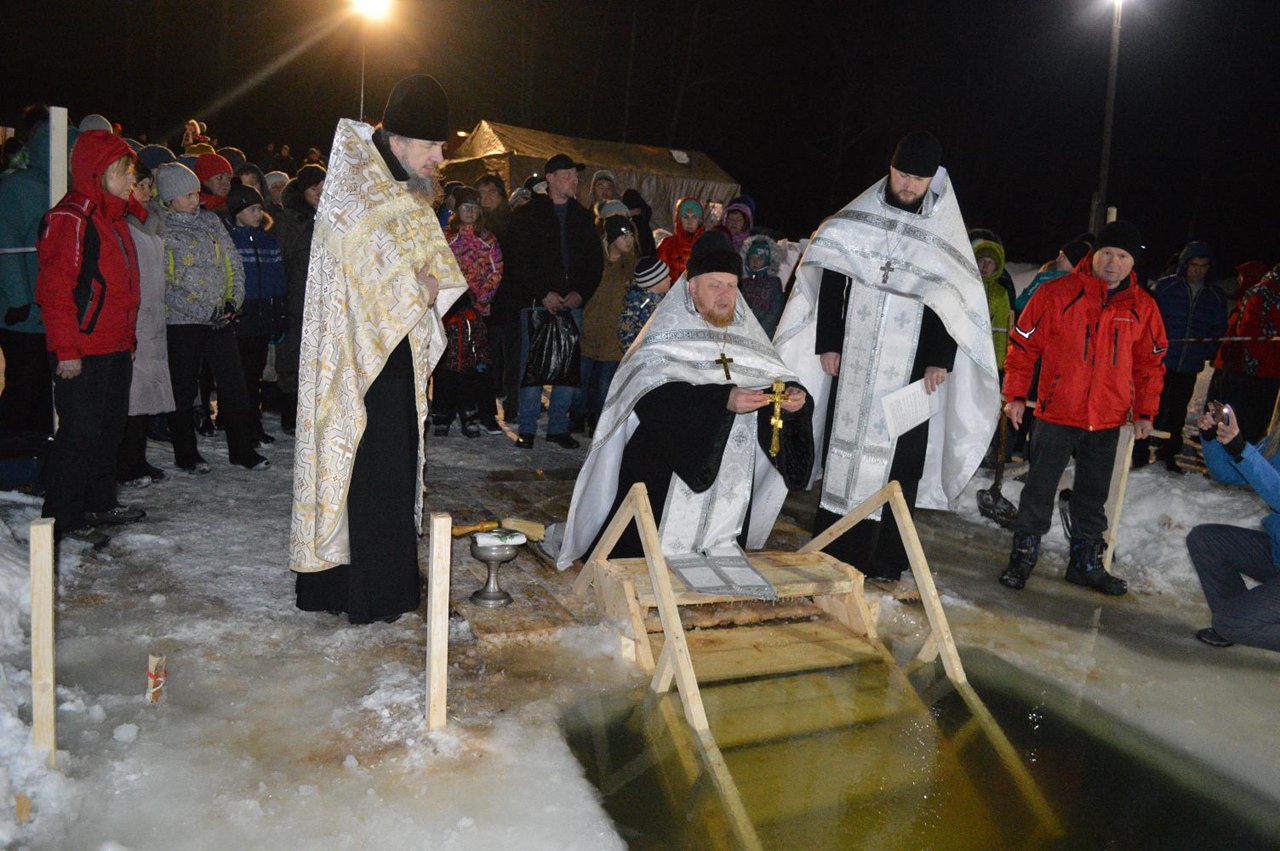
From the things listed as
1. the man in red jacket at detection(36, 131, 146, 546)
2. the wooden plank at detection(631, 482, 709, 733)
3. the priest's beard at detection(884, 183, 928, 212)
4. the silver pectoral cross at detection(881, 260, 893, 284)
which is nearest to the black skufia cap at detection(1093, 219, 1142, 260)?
the priest's beard at detection(884, 183, 928, 212)

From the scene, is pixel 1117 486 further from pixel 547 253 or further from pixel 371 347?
pixel 547 253

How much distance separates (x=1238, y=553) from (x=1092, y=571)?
980 millimetres

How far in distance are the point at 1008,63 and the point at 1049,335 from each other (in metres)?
27.5

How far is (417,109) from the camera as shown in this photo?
3955mm

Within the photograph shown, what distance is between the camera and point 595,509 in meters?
5.01

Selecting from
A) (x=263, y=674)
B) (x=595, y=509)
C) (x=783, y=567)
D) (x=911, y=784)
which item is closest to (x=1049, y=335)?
(x=783, y=567)

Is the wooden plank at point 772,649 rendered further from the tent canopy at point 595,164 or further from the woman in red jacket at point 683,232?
the tent canopy at point 595,164

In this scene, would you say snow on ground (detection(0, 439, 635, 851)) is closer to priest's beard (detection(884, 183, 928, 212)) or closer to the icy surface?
the icy surface

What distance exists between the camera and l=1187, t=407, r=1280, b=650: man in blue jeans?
171 inches

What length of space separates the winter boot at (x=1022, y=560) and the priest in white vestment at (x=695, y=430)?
1648 mm

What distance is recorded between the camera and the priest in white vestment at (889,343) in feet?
17.4

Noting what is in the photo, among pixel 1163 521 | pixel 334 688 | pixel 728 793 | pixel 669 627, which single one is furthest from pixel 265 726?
pixel 1163 521

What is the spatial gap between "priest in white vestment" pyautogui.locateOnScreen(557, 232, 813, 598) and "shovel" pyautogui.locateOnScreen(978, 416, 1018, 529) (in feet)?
9.10

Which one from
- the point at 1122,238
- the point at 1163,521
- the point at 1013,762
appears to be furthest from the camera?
the point at 1163,521
